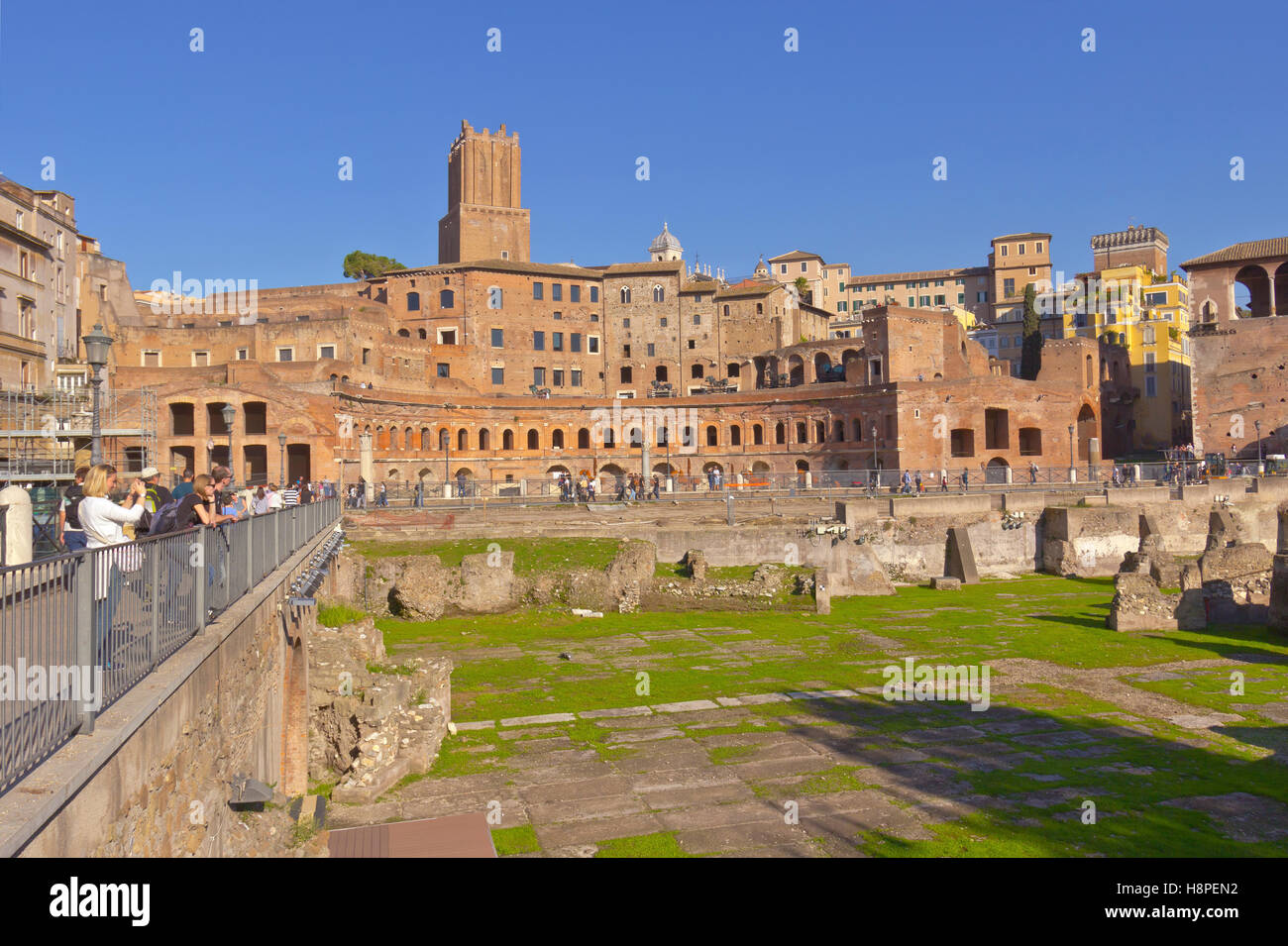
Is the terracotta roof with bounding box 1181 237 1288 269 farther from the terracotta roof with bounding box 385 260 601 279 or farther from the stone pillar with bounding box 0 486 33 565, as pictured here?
the stone pillar with bounding box 0 486 33 565

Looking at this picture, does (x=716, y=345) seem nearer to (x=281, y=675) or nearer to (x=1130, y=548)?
(x=1130, y=548)

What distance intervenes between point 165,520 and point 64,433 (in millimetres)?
20520

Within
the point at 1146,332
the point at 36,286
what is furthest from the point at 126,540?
the point at 1146,332

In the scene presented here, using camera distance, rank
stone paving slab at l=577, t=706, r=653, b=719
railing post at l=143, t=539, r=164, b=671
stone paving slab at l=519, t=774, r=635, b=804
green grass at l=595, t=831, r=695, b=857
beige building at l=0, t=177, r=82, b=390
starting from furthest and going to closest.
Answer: beige building at l=0, t=177, r=82, b=390, stone paving slab at l=577, t=706, r=653, b=719, stone paving slab at l=519, t=774, r=635, b=804, green grass at l=595, t=831, r=695, b=857, railing post at l=143, t=539, r=164, b=671

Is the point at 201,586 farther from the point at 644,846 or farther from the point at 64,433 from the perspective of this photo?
the point at 64,433

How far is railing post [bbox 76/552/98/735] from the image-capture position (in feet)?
14.9

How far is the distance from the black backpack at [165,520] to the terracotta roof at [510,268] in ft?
181

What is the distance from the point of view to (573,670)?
727 inches

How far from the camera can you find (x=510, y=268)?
62781 mm

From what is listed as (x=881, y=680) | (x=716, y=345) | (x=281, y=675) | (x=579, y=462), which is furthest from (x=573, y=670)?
(x=716, y=345)

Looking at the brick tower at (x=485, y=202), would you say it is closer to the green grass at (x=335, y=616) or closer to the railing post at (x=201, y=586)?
the green grass at (x=335, y=616)

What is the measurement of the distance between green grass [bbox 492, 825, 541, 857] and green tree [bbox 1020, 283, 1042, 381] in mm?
60902

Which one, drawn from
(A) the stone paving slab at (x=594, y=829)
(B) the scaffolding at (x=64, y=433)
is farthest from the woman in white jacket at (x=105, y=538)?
(B) the scaffolding at (x=64, y=433)

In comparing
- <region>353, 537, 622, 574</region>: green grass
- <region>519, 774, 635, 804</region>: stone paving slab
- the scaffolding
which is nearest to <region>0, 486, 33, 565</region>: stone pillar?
<region>519, 774, 635, 804</region>: stone paving slab
